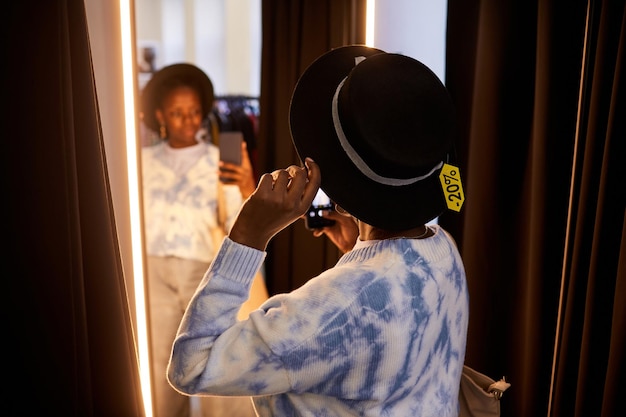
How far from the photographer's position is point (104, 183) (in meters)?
1.01

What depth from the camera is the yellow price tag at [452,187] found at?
2.34ft

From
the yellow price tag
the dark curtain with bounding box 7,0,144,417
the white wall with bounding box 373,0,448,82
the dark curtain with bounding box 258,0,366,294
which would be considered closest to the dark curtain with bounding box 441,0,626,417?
the white wall with bounding box 373,0,448,82

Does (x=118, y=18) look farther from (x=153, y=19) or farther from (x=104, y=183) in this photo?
(x=104, y=183)

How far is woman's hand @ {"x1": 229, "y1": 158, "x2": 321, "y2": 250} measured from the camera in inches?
25.5

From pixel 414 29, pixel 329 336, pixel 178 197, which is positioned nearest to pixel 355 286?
pixel 329 336

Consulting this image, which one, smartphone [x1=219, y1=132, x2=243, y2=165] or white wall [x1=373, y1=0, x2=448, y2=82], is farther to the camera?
white wall [x1=373, y1=0, x2=448, y2=82]

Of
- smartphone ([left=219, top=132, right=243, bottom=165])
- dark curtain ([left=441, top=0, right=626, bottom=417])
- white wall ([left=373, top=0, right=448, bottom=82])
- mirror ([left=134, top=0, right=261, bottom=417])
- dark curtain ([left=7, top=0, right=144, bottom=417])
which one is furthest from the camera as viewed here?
white wall ([left=373, top=0, right=448, bottom=82])

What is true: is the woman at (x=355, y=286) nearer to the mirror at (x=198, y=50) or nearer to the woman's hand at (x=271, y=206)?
the woman's hand at (x=271, y=206)

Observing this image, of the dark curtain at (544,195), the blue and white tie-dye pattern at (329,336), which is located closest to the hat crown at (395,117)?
the blue and white tie-dye pattern at (329,336)

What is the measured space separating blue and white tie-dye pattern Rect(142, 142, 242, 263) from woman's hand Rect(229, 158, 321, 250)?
0.70 meters

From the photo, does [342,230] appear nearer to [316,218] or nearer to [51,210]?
[316,218]

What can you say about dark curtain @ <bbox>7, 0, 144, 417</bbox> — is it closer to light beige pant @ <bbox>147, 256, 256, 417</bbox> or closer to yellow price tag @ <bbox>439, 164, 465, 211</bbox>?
light beige pant @ <bbox>147, 256, 256, 417</bbox>

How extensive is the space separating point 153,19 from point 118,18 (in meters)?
0.10

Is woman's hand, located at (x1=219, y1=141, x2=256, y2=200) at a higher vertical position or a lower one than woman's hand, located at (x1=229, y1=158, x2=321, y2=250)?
lower
